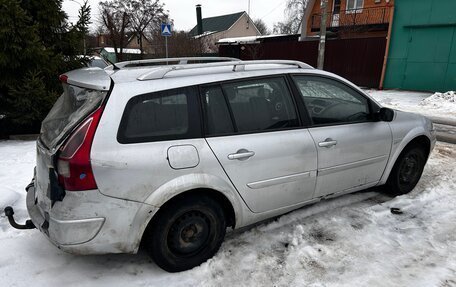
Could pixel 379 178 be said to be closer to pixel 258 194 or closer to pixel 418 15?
pixel 258 194

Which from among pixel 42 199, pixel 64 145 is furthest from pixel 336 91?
pixel 42 199

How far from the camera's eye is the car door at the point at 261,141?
112 inches

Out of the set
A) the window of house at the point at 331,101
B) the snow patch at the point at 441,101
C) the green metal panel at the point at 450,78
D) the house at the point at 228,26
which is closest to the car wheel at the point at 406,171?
the window of house at the point at 331,101

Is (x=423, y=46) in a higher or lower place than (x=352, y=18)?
lower

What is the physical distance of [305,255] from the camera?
304 cm

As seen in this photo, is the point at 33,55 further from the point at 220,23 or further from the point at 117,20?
the point at 220,23

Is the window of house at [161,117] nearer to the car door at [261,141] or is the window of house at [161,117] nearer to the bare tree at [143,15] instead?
the car door at [261,141]

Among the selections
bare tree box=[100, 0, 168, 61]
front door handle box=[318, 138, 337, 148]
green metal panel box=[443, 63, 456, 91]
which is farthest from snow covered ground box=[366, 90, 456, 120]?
bare tree box=[100, 0, 168, 61]

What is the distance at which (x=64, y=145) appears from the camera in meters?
2.42

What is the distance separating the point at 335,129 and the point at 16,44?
5680 millimetres

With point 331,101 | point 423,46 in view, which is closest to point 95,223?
point 331,101

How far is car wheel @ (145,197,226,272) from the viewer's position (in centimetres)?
267

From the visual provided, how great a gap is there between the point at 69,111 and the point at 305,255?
2259mm

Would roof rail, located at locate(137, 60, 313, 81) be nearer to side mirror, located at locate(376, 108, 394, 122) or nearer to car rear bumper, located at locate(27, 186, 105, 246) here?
side mirror, located at locate(376, 108, 394, 122)
